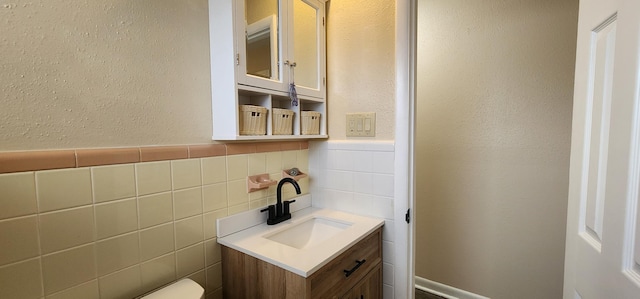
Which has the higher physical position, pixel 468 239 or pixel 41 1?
pixel 41 1

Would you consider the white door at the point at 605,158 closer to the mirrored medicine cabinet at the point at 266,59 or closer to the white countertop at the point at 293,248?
the white countertop at the point at 293,248

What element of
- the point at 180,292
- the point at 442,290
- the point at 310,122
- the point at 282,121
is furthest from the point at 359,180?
the point at 442,290

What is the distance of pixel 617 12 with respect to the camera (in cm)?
60

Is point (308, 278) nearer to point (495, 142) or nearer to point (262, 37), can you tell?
point (262, 37)

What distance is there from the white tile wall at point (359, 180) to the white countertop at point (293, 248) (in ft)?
0.22

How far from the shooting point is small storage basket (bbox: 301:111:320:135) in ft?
4.59

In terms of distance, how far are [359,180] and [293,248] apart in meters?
0.56

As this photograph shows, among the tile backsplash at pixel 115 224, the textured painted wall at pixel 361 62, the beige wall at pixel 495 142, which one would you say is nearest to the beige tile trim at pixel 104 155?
the tile backsplash at pixel 115 224

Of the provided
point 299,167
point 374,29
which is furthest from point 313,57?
point 299,167

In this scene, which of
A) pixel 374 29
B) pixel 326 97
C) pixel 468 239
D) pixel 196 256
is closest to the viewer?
pixel 196 256

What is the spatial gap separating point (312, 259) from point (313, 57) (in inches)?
39.8

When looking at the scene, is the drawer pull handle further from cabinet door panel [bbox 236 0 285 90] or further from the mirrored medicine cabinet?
cabinet door panel [bbox 236 0 285 90]

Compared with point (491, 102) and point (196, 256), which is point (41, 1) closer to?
point (196, 256)

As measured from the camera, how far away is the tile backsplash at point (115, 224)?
699mm
